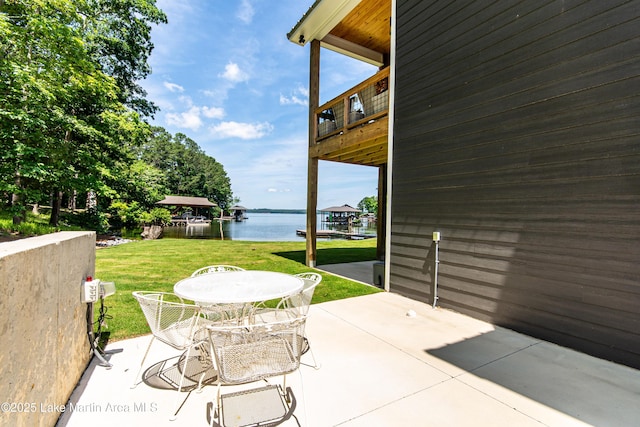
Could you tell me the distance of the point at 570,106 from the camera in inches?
119

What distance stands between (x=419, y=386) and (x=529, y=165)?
9.19ft

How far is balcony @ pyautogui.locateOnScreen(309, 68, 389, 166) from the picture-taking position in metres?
5.51

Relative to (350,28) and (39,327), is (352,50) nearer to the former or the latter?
(350,28)

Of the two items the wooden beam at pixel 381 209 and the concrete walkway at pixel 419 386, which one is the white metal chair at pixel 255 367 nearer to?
the concrete walkway at pixel 419 386

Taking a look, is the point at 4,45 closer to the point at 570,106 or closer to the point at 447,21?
the point at 447,21

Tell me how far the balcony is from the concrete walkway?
381cm

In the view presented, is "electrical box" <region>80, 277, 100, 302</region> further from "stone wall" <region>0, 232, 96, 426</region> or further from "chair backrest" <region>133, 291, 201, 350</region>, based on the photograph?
"chair backrest" <region>133, 291, 201, 350</region>

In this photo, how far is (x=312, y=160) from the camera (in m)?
7.34

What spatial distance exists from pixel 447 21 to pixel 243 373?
17.2 ft

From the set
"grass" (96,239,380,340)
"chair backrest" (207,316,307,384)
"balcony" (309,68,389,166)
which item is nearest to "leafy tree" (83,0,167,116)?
"grass" (96,239,380,340)

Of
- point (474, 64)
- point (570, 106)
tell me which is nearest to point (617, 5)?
point (570, 106)

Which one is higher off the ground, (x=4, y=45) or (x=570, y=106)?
(x=4, y=45)

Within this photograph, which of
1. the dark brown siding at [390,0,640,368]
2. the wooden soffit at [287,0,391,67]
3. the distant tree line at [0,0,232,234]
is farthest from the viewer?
the distant tree line at [0,0,232,234]

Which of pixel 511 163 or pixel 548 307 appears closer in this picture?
pixel 548 307
